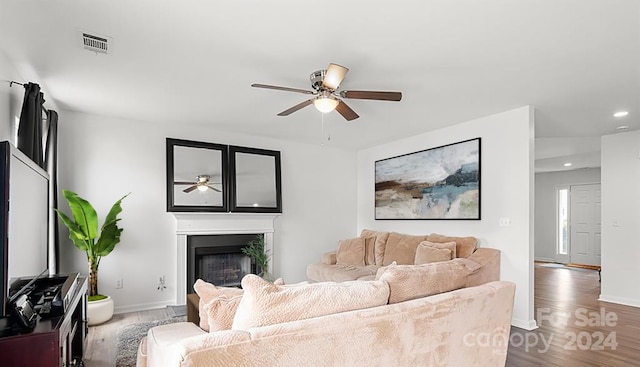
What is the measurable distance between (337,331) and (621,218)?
5.49 meters

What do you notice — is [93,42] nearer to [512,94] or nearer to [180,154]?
[180,154]

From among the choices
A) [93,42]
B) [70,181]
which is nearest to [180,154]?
[70,181]

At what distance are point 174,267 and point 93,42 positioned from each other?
3121 millimetres

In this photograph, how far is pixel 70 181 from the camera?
4242 mm

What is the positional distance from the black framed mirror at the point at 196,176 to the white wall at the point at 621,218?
553cm

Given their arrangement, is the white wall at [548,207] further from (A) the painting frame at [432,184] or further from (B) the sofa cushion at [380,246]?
(B) the sofa cushion at [380,246]

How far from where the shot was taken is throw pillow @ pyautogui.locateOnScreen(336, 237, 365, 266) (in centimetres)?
542

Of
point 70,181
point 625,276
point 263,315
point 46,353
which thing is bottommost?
point 625,276

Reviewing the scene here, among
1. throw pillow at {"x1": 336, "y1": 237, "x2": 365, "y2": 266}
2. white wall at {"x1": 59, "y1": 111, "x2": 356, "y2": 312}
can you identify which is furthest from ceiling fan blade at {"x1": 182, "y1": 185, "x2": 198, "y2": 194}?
throw pillow at {"x1": 336, "y1": 237, "x2": 365, "y2": 266}

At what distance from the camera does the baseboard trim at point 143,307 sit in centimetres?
438

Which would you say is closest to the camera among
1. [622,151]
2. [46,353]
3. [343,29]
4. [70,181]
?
[46,353]

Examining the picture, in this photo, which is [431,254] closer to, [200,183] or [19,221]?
[200,183]

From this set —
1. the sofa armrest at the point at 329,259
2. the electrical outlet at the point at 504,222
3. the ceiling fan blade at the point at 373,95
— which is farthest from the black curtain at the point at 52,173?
the electrical outlet at the point at 504,222

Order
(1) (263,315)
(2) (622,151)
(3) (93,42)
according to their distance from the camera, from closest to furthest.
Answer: (1) (263,315), (3) (93,42), (2) (622,151)
